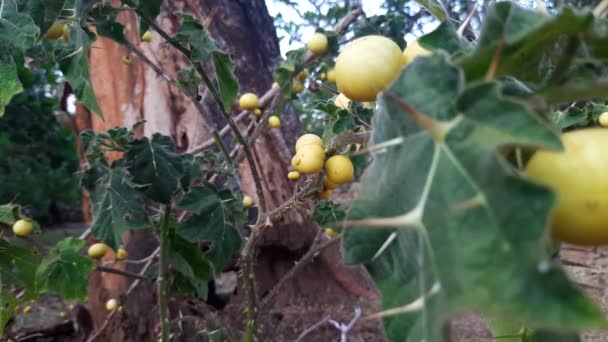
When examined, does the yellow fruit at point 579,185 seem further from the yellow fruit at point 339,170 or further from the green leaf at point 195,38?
the green leaf at point 195,38

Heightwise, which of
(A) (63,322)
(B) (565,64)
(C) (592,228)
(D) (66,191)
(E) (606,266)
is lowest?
(E) (606,266)

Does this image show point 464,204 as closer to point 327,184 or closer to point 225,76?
point 327,184

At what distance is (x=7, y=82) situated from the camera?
105 cm

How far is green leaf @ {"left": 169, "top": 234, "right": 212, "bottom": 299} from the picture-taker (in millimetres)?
1585

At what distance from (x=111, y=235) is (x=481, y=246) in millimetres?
1298

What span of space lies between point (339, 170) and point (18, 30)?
0.77 m

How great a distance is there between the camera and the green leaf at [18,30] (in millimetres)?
1006

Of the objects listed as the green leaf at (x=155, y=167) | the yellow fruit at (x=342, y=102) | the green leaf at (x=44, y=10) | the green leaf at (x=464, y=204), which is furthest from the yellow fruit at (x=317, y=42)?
the green leaf at (x=464, y=204)

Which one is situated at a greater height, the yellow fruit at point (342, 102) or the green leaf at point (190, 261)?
the yellow fruit at point (342, 102)

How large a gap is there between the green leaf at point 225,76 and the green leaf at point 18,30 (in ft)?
1.32

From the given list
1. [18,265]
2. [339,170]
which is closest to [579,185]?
[339,170]

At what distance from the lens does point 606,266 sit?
2836mm

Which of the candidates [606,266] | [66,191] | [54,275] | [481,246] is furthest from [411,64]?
[66,191]

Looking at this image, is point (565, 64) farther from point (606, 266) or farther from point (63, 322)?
point (63, 322)
